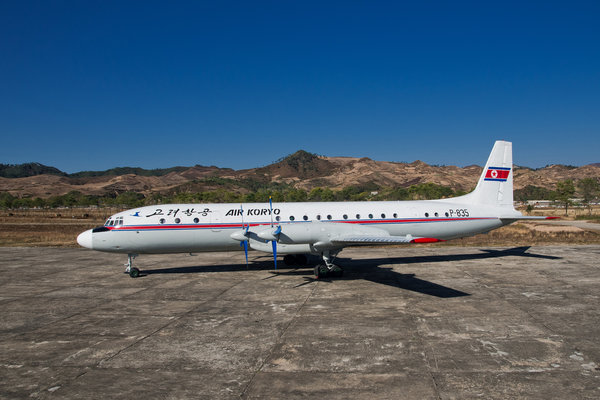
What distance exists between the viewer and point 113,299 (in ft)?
48.1

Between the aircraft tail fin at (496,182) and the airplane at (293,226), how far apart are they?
69 millimetres

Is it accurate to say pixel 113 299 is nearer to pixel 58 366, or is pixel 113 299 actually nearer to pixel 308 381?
pixel 58 366

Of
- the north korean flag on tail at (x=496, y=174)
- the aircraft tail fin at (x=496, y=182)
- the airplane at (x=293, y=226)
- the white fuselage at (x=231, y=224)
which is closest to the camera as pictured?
the airplane at (x=293, y=226)

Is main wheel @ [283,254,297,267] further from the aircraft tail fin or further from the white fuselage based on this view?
the aircraft tail fin

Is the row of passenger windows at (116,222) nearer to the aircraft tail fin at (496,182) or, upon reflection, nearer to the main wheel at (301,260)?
the main wheel at (301,260)

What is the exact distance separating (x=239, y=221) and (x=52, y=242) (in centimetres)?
2606

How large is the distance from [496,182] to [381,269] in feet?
30.2

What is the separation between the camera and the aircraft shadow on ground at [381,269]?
1571 cm

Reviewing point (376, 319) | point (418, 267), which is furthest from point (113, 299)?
point (418, 267)

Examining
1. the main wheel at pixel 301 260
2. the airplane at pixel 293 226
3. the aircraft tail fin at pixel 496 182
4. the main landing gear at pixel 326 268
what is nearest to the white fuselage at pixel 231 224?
the airplane at pixel 293 226

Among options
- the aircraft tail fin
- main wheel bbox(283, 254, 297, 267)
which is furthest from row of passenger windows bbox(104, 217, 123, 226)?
the aircraft tail fin

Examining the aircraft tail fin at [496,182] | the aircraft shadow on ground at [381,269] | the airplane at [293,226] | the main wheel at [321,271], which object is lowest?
the aircraft shadow on ground at [381,269]

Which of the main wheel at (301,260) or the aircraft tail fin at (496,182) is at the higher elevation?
the aircraft tail fin at (496,182)

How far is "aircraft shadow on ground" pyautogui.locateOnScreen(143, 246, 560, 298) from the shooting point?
15708 millimetres
